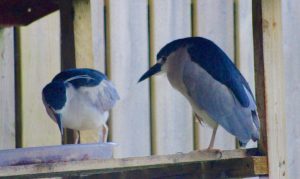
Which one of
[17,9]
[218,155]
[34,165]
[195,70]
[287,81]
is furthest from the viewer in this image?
[287,81]

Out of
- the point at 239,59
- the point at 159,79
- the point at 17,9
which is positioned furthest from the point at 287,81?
the point at 17,9

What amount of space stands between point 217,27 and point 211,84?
857 millimetres

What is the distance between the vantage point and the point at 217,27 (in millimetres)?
4582

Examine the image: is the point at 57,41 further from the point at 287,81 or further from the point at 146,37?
the point at 287,81

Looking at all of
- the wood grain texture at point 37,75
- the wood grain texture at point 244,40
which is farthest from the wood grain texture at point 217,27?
the wood grain texture at point 37,75

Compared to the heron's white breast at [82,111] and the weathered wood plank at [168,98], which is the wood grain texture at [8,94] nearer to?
the heron's white breast at [82,111]

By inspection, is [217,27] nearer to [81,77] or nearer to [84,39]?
[84,39]

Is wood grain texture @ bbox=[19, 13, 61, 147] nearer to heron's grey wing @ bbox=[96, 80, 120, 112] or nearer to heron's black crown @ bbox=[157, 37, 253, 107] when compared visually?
heron's grey wing @ bbox=[96, 80, 120, 112]

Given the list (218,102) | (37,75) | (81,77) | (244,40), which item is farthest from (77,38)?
(244,40)

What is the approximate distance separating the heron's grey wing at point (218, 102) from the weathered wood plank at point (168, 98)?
0.62 m

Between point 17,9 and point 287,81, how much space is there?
1.25 metres

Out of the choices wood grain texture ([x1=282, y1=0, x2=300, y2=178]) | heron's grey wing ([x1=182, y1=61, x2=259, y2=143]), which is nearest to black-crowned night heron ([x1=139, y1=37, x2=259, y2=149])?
heron's grey wing ([x1=182, y1=61, x2=259, y2=143])

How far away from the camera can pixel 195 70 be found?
380 centimetres

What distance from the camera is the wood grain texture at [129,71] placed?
4.33 m
